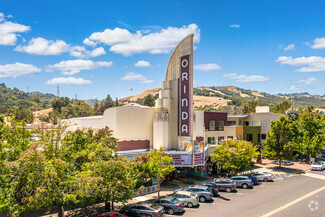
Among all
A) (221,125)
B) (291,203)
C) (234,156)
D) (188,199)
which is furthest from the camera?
(221,125)

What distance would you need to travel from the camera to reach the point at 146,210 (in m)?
23.1

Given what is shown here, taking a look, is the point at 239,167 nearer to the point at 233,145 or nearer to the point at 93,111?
the point at 233,145

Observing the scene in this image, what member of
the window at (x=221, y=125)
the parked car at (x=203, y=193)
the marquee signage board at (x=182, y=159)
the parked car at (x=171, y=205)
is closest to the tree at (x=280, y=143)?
the window at (x=221, y=125)

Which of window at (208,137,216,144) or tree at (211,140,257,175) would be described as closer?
tree at (211,140,257,175)

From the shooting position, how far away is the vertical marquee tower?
36219mm

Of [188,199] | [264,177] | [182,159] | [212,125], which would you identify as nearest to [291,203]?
[264,177]

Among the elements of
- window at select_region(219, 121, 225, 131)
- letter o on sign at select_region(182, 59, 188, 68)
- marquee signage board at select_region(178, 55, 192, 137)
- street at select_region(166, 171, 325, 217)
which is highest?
letter o on sign at select_region(182, 59, 188, 68)

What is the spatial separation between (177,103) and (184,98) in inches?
73.0

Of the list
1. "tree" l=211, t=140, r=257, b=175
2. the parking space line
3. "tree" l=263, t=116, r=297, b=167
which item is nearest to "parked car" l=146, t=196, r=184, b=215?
the parking space line

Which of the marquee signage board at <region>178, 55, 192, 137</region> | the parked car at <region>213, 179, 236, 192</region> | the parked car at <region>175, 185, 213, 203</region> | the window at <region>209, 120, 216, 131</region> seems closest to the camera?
the parked car at <region>175, 185, 213, 203</region>

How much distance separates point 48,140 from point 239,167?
2725 cm

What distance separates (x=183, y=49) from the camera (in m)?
36.7

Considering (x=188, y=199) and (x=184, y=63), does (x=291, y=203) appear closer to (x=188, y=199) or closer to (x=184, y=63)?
(x=188, y=199)

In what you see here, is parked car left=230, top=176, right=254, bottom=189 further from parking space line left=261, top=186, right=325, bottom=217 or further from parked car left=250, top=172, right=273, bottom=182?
parking space line left=261, top=186, right=325, bottom=217
